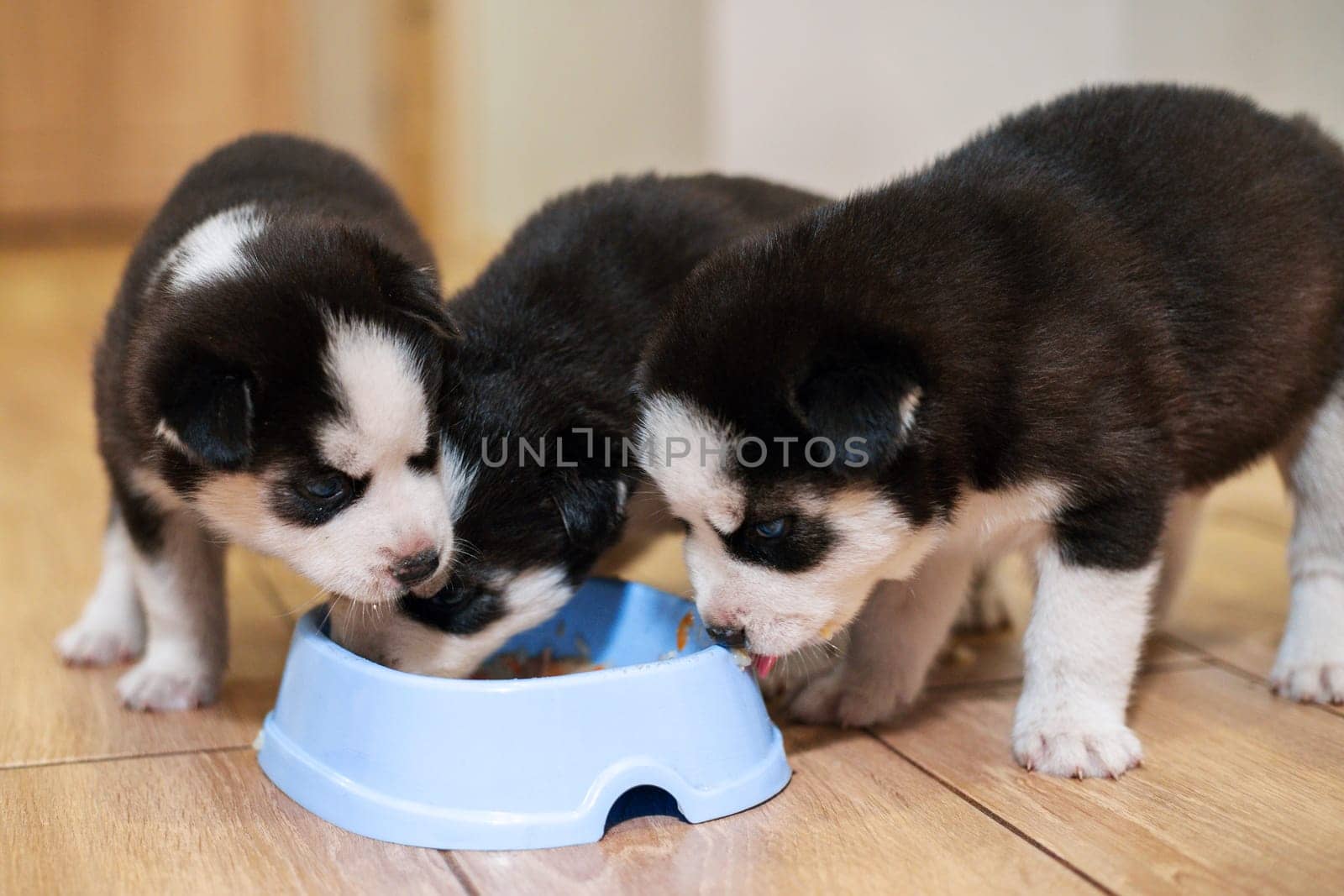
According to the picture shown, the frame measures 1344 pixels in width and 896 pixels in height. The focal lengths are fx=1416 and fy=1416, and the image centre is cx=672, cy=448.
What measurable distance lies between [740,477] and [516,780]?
1.93 feet

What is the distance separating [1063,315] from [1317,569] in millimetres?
998

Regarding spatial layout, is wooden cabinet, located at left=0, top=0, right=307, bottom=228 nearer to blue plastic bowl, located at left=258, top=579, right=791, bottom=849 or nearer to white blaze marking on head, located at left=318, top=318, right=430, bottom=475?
white blaze marking on head, located at left=318, top=318, right=430, bottom=475

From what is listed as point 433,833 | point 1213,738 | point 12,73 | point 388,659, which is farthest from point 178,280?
point 12,73

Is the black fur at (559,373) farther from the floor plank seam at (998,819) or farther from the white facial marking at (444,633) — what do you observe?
the floor plank seam at (998,819)

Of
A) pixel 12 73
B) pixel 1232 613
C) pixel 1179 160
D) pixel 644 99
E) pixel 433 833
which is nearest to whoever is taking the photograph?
pixel 433 833

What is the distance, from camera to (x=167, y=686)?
288 centimetres

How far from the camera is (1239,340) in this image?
104 inches

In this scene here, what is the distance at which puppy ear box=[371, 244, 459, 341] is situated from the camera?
2521 mm

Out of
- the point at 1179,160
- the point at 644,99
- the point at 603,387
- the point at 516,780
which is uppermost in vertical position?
the point at 1179,160

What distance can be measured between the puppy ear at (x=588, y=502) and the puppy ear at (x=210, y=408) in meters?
0.59

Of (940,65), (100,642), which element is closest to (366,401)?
(100,642)

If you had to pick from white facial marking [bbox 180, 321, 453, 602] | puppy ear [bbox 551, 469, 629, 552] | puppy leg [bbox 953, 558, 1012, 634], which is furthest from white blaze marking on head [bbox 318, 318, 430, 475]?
puppy leg [bbox 953, 558, 1012, 634]

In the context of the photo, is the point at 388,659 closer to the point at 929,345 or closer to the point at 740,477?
the point at 740,477

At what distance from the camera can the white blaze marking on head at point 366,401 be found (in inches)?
92.2
